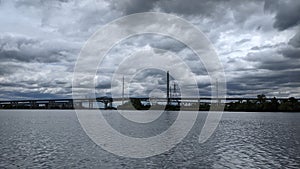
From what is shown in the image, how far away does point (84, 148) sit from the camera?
3409 centimetres

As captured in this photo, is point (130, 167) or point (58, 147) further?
point (58, 147)

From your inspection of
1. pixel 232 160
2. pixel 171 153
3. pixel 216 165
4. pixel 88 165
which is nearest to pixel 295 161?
pixel 232 160

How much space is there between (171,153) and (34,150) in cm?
1381

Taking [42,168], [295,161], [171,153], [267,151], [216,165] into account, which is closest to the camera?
[42,168]

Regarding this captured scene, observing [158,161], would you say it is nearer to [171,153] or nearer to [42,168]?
[171,153]

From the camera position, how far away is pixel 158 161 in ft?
90.3

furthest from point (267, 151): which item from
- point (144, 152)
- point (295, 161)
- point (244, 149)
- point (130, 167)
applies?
point (130, 167)

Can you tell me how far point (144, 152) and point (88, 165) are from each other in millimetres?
8285

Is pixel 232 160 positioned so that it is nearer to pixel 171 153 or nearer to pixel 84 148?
pixel 171 153

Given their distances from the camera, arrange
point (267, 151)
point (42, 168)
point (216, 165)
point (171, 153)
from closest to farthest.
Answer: point (42, 168), point (216, 165), point (171, 153), point (267, 151)

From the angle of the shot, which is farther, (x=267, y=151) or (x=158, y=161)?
(x=267, y=151)

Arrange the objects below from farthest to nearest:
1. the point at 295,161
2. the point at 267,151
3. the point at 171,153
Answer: the point at 267,151 < the point at 171,153 < the point at 295,161

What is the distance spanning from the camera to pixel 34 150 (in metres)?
32.7

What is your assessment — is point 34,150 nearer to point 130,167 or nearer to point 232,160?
point 130,167
